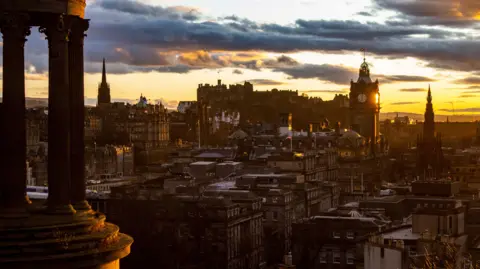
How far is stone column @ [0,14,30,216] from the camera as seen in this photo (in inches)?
501

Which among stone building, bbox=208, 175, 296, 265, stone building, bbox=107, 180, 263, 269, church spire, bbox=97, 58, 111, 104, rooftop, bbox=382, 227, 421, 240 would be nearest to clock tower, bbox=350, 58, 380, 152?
church spire, bbox=97, 58, 111, 104

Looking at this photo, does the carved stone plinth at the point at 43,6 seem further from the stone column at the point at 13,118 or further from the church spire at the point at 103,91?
the church spire at the point at 103,91

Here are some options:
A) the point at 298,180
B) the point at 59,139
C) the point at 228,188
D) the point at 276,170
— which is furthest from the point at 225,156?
the point at 59,139

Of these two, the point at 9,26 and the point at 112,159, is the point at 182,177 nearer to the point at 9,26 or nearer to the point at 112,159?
the point at 112,159

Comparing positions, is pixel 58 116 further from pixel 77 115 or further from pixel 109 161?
pixel 109 161

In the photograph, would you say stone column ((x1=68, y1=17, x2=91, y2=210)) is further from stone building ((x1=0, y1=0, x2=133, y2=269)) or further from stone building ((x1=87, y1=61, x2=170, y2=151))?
stone building ((x1=87, y1=61, x2=170, y2=151))

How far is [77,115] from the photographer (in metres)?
14.0

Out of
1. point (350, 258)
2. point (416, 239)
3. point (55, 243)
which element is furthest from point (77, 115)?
point (350, 258)

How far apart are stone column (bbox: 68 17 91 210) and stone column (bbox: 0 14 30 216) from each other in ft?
3.45

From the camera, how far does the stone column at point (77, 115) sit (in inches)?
544

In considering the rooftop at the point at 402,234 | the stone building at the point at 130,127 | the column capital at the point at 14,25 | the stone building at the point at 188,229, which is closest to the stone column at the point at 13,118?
the column capital at the point at 14,25

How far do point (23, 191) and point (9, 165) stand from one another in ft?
1.34

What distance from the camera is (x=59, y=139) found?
13.2 meters

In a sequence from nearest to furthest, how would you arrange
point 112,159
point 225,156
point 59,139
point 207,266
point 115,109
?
point 59,139 < point 207,266 < point 225,156 < point 112,159 < point 115,109
